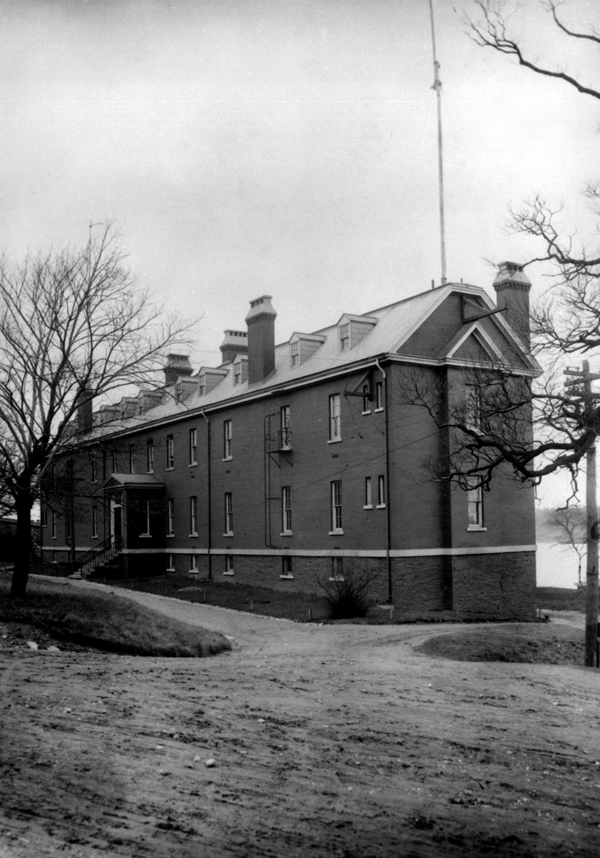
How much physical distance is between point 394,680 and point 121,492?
33563 millimetres

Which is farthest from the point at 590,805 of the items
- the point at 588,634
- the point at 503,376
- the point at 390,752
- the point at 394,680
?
the point at 503,376

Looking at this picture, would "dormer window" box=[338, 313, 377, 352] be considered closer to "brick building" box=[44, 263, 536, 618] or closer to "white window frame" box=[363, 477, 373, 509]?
"brick building" box=[44, 263, 536, 618]

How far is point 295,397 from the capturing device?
34750mm

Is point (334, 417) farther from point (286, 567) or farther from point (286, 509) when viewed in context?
point (286, 567)

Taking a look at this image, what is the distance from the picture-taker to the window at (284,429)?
34875mm

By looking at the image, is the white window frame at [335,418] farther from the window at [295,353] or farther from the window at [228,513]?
the window at [228,513]

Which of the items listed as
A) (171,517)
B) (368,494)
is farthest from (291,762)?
(171,517)

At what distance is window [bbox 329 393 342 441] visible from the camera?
32156 mm

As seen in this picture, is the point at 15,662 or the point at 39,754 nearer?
the point at 39,754

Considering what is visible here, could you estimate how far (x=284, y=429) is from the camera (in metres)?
35.3

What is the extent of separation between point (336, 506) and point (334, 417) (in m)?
3.44

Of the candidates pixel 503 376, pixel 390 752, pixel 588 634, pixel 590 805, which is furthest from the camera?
pixel 503 376

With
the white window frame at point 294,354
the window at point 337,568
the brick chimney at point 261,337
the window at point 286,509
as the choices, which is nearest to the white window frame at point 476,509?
the window at point 337,568

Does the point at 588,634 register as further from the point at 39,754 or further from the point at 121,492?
the point at 121,492
